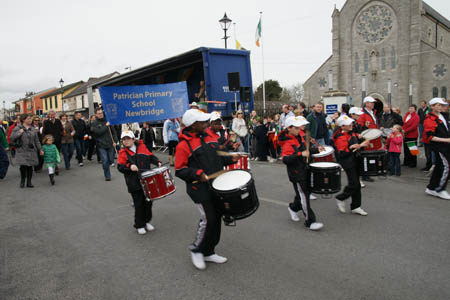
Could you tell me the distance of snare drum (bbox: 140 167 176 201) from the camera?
16.3 ft

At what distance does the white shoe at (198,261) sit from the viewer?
391cm

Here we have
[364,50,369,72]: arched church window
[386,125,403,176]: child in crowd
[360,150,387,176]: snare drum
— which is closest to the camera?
[360,150,387,176]: snare drum

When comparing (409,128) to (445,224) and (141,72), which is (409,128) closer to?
(445,224)

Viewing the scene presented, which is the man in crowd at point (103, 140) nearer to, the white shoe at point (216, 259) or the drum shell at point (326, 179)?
the white shoe at point (216, 259)

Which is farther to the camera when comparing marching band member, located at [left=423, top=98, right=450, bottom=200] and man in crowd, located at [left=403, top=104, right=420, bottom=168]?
man in crowd, located at [left=403, top=104, right=420, bottom=168]

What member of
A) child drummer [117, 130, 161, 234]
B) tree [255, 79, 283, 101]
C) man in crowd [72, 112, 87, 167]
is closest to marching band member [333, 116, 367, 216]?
child drummer [117, 130, 161, 234]

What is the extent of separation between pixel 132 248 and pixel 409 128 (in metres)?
8.32

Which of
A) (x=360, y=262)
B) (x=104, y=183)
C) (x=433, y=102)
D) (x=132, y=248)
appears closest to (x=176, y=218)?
(x=132, y=248)

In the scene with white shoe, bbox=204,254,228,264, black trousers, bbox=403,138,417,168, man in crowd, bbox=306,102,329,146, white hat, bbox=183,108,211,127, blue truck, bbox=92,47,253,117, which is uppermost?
blue truck, bbox=92,47,253,117

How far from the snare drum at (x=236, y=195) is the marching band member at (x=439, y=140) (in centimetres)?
444

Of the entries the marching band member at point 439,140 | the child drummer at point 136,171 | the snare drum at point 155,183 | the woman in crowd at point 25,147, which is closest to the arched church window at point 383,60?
the marching band member at point 439,140

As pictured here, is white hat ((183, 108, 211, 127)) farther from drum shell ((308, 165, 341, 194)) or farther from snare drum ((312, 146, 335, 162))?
snare drum ((312, 146, 335, 162))

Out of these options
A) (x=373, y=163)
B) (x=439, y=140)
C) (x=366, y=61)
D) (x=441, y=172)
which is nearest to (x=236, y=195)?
(x=373, y=163)

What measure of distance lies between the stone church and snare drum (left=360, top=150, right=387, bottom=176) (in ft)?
120
